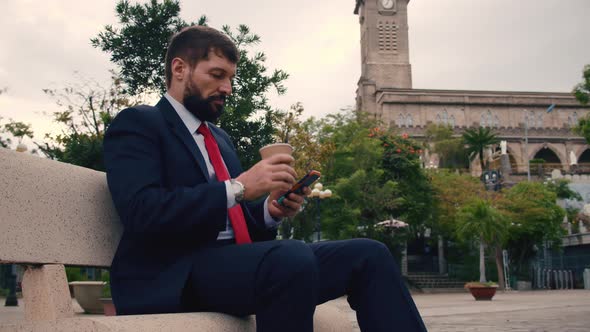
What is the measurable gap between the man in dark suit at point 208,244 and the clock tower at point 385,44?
6835cm

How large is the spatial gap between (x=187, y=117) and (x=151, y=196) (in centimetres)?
54

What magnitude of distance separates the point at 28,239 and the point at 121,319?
0.40 m

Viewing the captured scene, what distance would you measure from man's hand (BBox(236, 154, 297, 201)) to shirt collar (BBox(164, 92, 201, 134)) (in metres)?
0.46

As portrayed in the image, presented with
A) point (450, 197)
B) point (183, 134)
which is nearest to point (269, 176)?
point (183, 134)

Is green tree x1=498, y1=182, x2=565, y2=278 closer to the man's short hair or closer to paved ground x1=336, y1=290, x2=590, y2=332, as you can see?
paved ground x1=336, y1=290, x2=590, y2=332

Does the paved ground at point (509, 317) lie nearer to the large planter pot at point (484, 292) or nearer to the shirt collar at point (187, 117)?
the shirt collar at point (187, 117)

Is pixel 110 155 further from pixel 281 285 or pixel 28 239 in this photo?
pixel 281 285

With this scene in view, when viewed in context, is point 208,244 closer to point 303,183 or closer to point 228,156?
point 303,183

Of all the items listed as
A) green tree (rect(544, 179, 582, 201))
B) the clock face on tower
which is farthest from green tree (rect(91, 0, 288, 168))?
the clock face on tower

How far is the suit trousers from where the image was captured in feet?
6.08

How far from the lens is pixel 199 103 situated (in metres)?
2.38

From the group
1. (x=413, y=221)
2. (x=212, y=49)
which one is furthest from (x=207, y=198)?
(x=413, y=221)

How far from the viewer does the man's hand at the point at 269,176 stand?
204 centimetres

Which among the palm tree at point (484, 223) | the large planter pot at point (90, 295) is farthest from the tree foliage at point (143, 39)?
the palm tree at point (484, 223)
